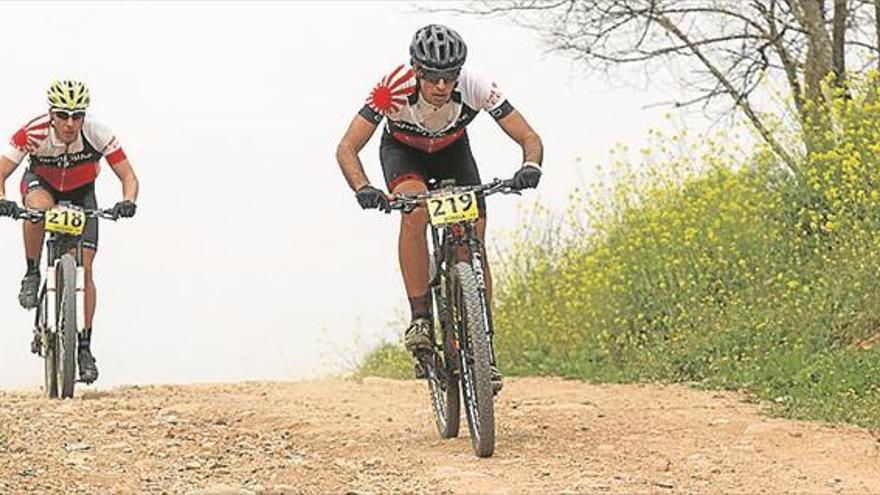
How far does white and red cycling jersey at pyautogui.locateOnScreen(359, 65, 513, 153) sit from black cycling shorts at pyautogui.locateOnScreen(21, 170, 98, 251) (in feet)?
11.5

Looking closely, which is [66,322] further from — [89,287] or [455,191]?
[455,191]

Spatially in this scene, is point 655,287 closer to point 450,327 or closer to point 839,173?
point 839,173

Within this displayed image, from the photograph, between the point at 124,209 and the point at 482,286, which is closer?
the point at 482,286

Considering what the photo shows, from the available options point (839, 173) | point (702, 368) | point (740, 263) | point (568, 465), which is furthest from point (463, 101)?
point (839, 173)

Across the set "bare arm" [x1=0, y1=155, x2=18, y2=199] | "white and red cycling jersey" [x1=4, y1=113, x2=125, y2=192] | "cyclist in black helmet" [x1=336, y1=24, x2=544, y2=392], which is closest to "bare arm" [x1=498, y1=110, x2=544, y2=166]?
"cyclist in black helmet" [x1=336, y1=24, x2=544, y2=392]

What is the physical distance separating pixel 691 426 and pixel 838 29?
7.24 metres

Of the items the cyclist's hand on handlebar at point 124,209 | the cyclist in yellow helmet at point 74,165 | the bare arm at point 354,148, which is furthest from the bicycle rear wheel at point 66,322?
the bare arm at point 354,148

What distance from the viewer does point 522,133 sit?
309 inches

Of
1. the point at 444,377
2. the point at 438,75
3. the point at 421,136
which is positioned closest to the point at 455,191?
the point at 438,75

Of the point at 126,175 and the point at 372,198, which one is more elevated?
the point at 126,175

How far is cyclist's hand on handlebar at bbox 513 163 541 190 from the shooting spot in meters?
7.40

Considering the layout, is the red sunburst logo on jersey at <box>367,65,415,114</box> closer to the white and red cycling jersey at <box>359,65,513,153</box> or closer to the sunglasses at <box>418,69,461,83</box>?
the white and red cycling jersey at <box>359,65,513,153</box>

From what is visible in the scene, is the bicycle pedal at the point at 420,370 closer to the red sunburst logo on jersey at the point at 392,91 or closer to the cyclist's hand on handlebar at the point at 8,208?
the red sunburst logo on jersey at the point at 392,91

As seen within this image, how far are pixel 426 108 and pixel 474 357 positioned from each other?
59.3 inches
